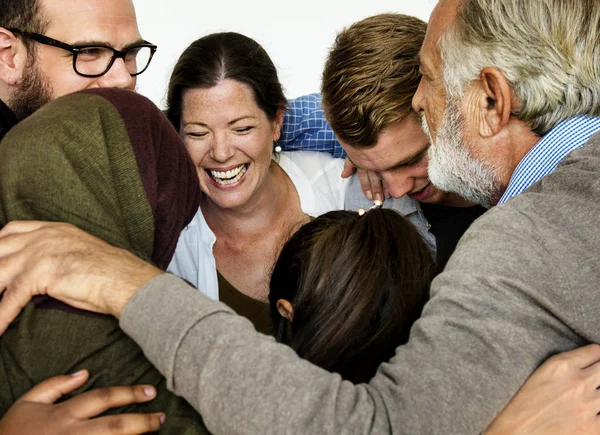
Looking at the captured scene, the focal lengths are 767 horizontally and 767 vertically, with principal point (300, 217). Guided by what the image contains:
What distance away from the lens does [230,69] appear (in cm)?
262

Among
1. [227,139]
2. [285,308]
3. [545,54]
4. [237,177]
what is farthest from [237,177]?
[545,54]

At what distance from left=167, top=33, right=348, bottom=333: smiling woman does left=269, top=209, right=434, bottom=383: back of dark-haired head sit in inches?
40.2

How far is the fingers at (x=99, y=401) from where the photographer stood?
1131 mm

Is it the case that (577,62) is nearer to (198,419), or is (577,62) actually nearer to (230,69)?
(198,419)

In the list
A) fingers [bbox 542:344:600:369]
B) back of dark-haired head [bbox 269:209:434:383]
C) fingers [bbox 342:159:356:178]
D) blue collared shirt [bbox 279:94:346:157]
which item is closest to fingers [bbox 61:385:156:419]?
back of dark-haired head [bbox 269:209:434:383]

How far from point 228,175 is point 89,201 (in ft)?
4.95

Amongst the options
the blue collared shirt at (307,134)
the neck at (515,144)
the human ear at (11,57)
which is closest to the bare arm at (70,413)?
the neck at (515,144)

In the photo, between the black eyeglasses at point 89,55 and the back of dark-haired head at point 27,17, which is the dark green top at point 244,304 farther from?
the back of dark-haired head at point 27,17

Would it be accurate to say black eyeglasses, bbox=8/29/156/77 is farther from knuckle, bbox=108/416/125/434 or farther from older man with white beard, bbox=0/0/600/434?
knuckle, bbox=108/416/125/434

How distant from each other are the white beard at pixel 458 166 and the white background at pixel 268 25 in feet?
8.14

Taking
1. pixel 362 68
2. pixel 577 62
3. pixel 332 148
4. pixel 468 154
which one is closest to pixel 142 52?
pixel 362 68

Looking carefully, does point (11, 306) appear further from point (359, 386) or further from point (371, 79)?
point (371, 79)

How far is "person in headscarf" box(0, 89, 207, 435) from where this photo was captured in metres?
1.12

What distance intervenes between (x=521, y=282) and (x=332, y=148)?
176cm
